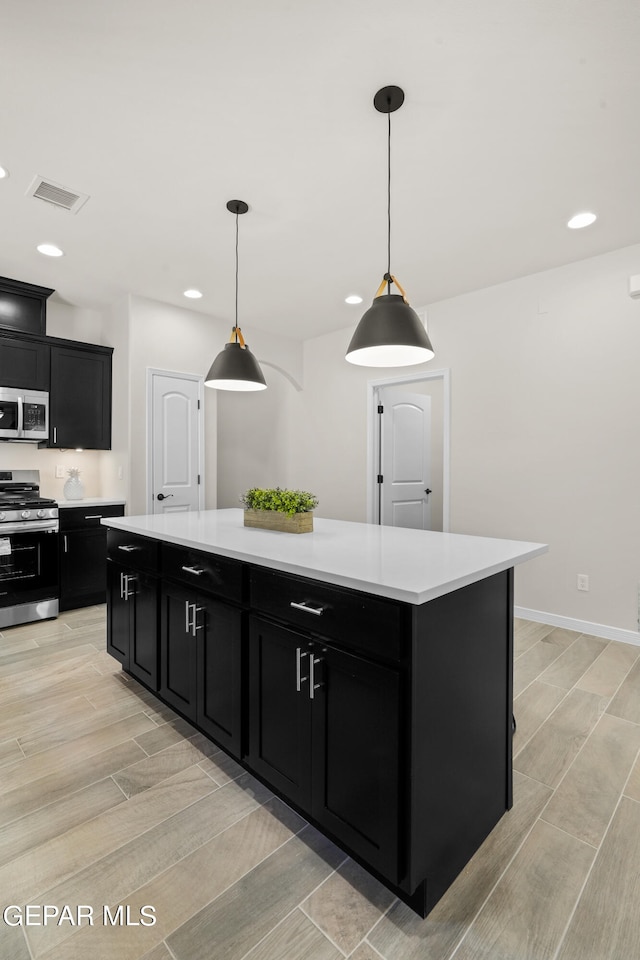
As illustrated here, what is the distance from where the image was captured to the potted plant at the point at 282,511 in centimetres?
225

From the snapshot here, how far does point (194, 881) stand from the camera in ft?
4.61

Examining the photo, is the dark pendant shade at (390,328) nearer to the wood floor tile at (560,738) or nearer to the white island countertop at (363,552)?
the white island countertop at (363,552)

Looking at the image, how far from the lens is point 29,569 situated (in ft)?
12.1

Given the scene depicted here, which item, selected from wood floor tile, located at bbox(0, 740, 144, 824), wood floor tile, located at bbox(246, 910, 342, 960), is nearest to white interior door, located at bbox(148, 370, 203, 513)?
wood floor tile, located at bbox(0, 740, 144, 824)

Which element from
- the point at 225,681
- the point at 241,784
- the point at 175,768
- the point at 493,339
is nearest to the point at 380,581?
the point at 225,681

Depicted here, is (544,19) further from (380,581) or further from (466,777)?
(466,777)

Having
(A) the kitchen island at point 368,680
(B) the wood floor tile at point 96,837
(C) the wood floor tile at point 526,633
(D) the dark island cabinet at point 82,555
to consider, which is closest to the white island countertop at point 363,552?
(A) the kitchen island at point 368,680

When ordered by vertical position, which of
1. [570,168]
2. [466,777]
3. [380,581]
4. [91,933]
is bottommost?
[91,933]

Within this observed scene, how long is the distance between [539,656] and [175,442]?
3.52 meters

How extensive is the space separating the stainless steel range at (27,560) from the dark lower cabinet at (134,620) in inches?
54.9

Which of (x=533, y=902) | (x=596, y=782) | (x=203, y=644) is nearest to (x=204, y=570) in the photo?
(x=203, y=644)

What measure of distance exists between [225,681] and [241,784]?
41cm

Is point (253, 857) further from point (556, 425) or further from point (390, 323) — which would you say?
point (556, 425)

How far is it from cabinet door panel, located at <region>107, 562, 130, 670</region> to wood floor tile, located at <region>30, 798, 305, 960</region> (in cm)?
126
